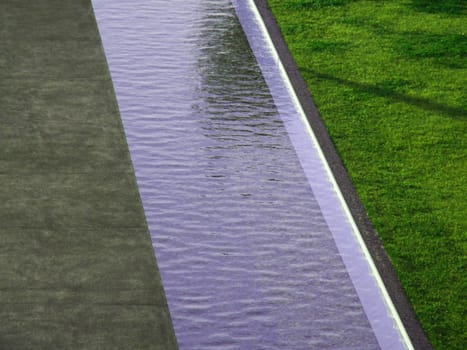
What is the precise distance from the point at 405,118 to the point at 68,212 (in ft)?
9.23

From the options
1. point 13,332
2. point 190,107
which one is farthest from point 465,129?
point 13,332

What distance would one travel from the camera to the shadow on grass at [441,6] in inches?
343

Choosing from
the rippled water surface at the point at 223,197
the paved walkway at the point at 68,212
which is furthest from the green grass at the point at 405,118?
the paved walkway at the point at 68,212

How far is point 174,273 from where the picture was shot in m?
5.00

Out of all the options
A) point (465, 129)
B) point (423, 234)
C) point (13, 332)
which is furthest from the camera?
point (465, 129)

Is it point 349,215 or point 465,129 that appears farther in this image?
point 465,129

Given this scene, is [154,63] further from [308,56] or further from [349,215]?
[349,215]

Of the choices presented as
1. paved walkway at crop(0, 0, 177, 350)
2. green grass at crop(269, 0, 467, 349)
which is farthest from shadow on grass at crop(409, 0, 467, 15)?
paved walkway at crop(0, 0, 177, 350)

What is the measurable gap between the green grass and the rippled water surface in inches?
14.1

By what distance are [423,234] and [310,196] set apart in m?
0.79

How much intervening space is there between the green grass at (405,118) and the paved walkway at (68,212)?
1.48m

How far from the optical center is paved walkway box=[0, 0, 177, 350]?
4.16 metres

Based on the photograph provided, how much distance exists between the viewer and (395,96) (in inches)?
278

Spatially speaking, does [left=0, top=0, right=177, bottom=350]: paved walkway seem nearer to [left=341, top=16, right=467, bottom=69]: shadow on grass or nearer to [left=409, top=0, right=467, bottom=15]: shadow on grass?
[left=341, top=16, right=467, bottom=69]: shadow on grass
